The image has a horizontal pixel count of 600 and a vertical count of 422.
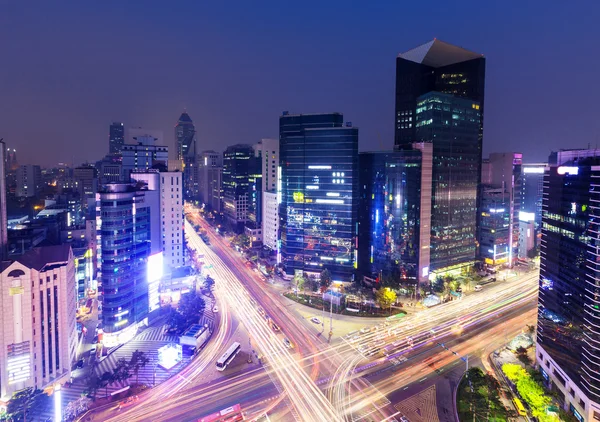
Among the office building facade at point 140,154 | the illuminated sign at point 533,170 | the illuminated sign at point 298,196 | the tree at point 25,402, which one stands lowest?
the tree at point 25,402

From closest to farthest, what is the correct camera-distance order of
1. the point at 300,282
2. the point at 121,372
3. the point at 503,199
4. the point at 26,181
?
the point at 121,372 → the point at 300,282 → the point at 503,199 → the point at 26,181

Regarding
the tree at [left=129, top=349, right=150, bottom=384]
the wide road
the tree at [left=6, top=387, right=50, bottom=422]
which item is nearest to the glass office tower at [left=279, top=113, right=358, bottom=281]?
the wide road

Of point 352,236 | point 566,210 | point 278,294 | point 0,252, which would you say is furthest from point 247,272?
point 566,210

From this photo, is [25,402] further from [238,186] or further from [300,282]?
[238,186]

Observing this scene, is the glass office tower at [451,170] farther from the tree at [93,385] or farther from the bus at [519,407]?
the tree at [93,385]

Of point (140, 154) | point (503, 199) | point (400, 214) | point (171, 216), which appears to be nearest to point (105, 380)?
point (171, 216)

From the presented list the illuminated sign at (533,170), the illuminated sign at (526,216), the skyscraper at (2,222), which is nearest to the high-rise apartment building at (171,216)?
the skyscraper at (2,222)

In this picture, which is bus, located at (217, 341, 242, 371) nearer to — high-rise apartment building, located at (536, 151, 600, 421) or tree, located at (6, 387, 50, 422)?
tree, located at (6, 387, 50, 422)

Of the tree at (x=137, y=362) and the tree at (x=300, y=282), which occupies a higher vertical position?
the tree at (x=300, y=282)
